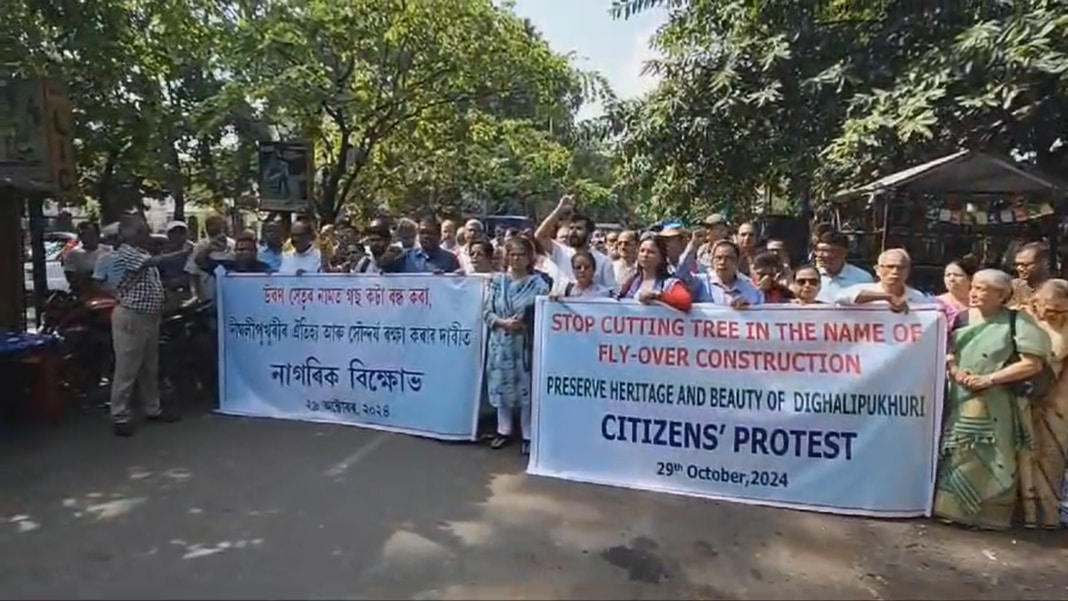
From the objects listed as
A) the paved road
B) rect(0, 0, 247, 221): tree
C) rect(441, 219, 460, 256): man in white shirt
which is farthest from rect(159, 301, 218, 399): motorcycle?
rect(0, 0, 247, 221): tree

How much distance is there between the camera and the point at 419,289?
22.1 feet

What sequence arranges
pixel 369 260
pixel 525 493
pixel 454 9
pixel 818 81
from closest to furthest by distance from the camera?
pixel 525 493 < pixel 369 260 < pixel 818 81 < pixel 454 9

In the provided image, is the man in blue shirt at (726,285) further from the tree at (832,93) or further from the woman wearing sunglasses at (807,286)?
the tree at (832,93)

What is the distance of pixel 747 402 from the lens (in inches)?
206

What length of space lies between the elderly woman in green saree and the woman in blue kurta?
2.61 metres

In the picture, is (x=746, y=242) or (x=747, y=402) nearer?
(x=747, y=402)

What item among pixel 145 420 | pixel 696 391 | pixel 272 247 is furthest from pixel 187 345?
pixel 696 391

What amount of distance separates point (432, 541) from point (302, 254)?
12.5 feet

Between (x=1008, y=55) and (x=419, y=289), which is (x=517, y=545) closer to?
(x=419, y=289)

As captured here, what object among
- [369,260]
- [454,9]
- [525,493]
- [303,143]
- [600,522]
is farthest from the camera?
[454,9]

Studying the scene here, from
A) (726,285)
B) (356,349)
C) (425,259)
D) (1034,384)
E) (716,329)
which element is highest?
(425,259)

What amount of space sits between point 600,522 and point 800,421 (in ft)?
4.17

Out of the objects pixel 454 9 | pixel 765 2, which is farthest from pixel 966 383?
pixel 454 9

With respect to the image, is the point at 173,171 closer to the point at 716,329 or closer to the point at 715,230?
the point at 715,230
